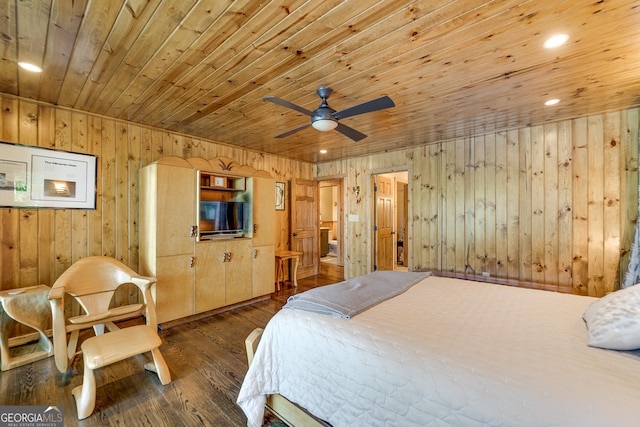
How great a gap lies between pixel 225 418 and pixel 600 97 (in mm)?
4276

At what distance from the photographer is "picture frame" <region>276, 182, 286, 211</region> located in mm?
5148

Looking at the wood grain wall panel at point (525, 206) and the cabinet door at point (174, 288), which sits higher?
the wood grain wall panel at point (525, 206)

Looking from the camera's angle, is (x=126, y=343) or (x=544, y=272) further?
(x=544, y=272)

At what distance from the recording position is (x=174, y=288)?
3143mm

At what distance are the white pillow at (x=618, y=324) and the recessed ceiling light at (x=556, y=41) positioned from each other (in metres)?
1.56

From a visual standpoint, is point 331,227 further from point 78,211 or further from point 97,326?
point 97,326

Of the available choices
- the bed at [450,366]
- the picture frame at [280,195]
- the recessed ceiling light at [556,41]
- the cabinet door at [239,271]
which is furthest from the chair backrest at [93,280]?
the recessed ceiling light at [556,41]

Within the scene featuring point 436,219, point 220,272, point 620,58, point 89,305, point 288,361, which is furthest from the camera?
point 436,219

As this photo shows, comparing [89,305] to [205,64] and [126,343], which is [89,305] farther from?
[205,64]

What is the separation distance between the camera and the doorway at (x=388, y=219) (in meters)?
5.03

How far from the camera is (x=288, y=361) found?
61.4 inches

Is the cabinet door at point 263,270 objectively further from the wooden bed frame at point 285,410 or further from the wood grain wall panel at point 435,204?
the wood grain wall panel at point 435,204

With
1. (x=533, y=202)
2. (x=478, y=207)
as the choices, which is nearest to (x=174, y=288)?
(x=478, y=207)

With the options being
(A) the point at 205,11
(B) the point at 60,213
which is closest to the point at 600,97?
(A) the point at 205,11
